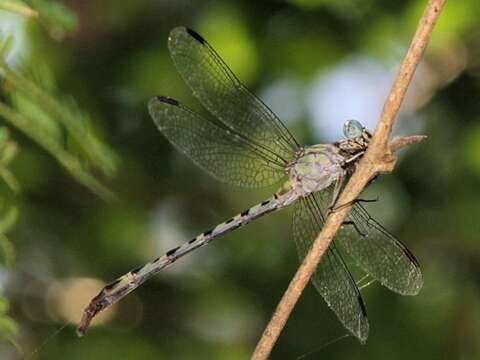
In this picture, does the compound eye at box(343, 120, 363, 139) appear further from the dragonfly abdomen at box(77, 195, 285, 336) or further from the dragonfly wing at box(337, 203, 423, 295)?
the dragonfly abdomen at box(77, 195, 285, 336)

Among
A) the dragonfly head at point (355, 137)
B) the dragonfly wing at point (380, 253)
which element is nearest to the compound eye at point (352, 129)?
the dragonfly head at point (355, 137)

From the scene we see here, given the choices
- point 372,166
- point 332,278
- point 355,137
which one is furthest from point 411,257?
point 372,166

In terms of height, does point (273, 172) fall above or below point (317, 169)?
above

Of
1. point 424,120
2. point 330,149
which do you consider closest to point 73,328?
point 330,149

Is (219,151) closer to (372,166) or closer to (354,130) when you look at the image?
(354,130)

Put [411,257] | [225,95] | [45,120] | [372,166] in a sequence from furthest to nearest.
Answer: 1. [225,95]
2. [411,257]
3. [45,120]
4. [372,166]

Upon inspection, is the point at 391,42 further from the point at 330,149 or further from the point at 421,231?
the point at 330,149

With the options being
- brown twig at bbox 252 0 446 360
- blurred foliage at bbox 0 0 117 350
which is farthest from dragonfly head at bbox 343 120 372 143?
brown twig at bbox 252 0 446 360
